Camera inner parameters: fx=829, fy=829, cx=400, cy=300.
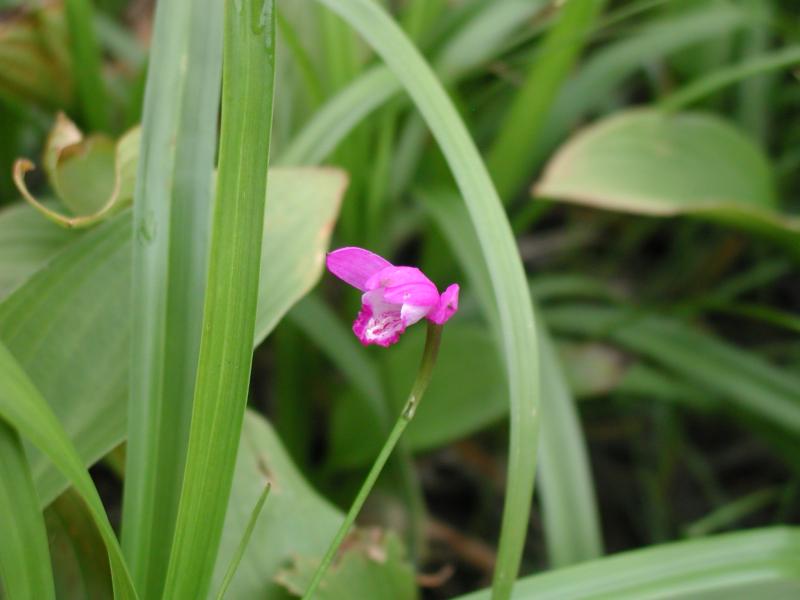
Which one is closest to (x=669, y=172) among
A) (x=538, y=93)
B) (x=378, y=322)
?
(x=538, y=93)

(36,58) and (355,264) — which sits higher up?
Result: (36,58)

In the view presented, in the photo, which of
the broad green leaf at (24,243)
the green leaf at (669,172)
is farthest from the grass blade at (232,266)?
the green leaf at (669,172)

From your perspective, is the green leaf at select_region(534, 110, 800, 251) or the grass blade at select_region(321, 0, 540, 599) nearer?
the grass blade at select_region(321, 0, 540, 599)

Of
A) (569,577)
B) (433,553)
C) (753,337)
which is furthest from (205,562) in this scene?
(753,337)

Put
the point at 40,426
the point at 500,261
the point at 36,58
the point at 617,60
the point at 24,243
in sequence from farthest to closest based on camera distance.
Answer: the point at 617,60, the point at 36,58, the point at 24,243, the point at 500,261, the point at 40,426

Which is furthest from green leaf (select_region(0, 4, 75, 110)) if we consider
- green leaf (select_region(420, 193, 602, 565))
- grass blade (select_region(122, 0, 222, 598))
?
green leaf (select_region(420, 193, 602, 565))

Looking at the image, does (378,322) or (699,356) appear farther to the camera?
(699,356)

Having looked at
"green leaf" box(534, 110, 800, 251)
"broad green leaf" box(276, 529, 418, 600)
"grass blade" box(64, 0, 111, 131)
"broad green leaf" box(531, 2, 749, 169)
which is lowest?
"broad green leaf" box(276, 529, 418, 600)

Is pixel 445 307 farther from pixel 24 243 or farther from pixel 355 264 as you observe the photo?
pixel 24 243

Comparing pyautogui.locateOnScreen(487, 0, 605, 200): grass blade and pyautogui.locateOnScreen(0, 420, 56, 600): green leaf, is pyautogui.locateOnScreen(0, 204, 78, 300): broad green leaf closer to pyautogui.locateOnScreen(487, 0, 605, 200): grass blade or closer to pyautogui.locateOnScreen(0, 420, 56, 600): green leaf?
pyautogui.locateOnScreen(0, 420, 56, 600): green leaf
